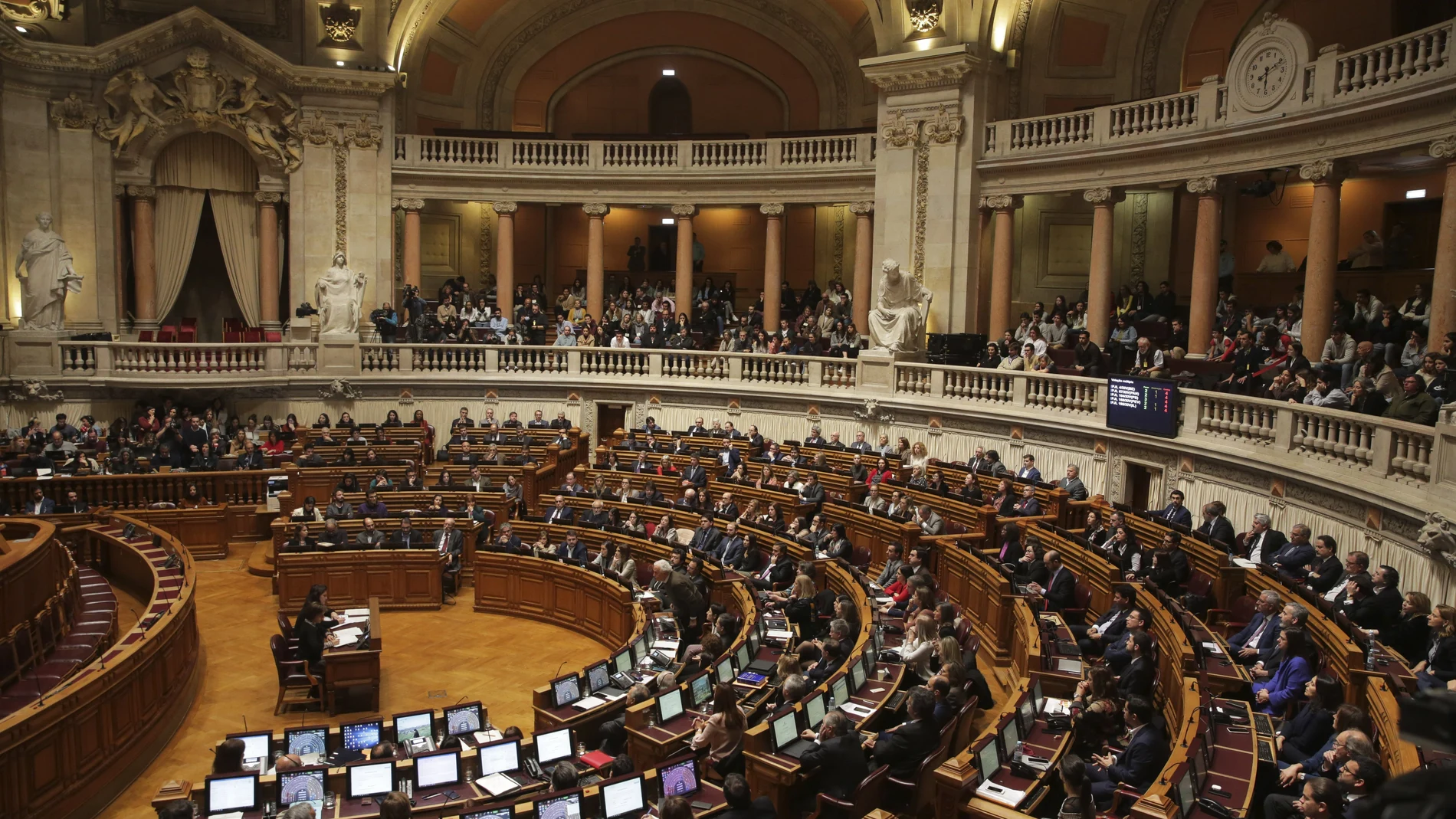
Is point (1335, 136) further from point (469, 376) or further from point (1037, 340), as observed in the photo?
point (469, 376)

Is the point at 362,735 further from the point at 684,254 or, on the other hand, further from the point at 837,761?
the point at 684,254

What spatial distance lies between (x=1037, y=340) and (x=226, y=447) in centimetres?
1442

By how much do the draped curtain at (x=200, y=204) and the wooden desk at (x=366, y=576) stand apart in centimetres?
1293

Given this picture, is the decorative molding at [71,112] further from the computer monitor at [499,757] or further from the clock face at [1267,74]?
the clock face at [1267,74]

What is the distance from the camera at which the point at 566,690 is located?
974 cm

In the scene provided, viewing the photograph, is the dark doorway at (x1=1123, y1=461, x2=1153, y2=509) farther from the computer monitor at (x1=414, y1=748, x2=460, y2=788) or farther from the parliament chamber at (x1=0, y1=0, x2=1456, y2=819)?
the computer monitor at (x1=414, y1=748, x2=460, y2=788)

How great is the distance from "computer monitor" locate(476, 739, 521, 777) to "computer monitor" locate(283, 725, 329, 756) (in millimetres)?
1290

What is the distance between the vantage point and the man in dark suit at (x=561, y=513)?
52.7 ft

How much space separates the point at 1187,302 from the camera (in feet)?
72.8

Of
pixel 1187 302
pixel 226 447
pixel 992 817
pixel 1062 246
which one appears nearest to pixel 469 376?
pixel 226 447

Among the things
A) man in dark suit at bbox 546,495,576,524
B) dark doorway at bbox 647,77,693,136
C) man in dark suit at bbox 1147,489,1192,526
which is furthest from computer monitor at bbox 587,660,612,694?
dark doorway at bbox 647,77,693,136

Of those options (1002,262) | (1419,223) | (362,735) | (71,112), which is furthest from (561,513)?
(1419,223)

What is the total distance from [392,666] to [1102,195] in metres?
14.9

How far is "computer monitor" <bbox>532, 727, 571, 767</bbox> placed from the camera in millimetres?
8156
